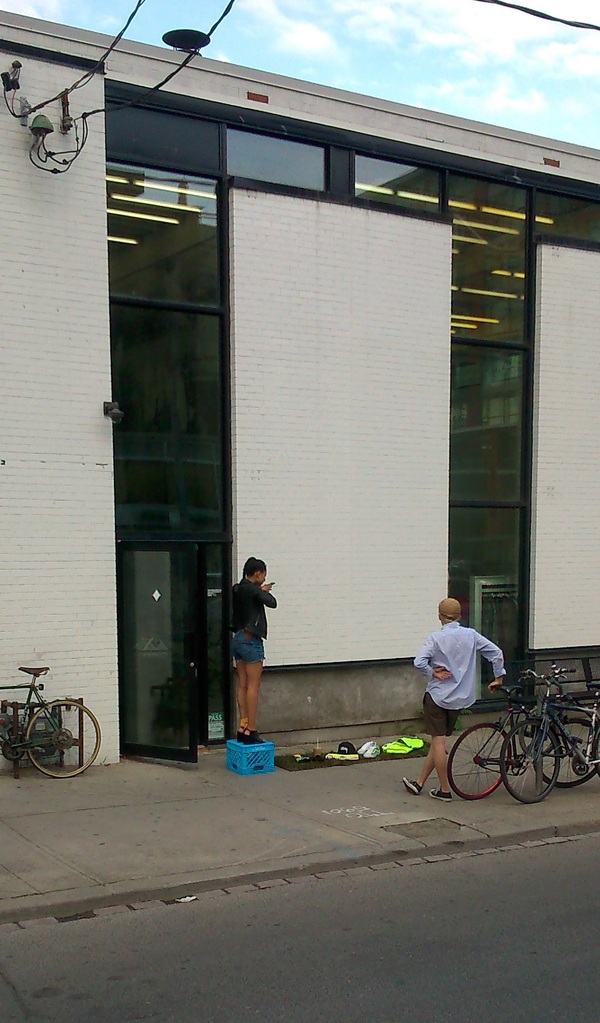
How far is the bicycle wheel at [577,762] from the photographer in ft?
29.6

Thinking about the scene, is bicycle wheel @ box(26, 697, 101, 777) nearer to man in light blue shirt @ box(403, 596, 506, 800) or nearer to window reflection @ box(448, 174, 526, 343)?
man in light blue shirt @ box(403, 596, 506, 800)

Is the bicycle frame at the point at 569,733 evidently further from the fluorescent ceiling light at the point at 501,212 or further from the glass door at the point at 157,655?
the fluorescent ceiling light at the point at 501,212

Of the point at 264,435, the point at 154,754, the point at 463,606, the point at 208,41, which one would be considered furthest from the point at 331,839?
the point at 208,41

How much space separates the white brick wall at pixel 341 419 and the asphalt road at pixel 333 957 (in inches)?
178

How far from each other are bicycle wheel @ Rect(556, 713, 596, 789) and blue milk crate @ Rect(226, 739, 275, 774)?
8.85 feet

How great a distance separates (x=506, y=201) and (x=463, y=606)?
16.7ft

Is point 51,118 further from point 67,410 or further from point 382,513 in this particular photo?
point 382,513

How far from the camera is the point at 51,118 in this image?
9.42 m

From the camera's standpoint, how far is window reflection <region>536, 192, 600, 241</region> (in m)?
12.8

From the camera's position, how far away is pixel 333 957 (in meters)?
5.35

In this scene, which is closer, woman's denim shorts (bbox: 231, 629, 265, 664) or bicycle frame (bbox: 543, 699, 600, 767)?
bicycle frame (bbox: 543, 699, 600, 767)

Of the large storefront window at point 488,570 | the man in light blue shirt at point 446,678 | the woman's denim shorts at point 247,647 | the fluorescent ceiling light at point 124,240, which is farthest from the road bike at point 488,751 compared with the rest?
the fluorescent ceiling light at point 124,240

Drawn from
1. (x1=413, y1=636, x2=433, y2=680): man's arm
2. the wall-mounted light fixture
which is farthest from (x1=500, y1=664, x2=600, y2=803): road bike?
the wall-mounted light fixture

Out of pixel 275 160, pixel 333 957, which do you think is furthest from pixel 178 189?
pixel 333 957
